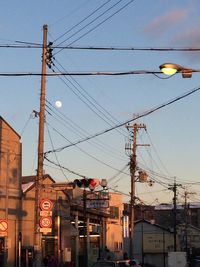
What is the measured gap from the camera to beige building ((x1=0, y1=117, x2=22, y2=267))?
35594mm

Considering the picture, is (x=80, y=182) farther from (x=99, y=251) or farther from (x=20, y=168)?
Result: (x=99, y=251)

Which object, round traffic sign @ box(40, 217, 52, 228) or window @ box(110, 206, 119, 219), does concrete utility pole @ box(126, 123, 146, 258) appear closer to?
window @ box(110, 206, 119, 219)

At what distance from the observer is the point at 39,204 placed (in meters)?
25.9

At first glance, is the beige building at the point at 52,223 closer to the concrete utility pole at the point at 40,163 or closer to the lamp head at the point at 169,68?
the concrete utility pole at the point at 40,163

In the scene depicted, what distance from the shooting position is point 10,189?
36500 mm

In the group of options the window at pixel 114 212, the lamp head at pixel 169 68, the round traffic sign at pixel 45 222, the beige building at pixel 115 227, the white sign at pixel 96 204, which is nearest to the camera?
the lamp head at pixel 169 68

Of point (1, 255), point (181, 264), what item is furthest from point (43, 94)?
point (181, 264)

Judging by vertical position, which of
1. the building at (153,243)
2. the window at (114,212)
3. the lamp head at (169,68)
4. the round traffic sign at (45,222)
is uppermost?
the lamp head at (169,68)

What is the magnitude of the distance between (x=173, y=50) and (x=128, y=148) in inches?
1344

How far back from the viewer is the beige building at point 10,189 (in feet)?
117

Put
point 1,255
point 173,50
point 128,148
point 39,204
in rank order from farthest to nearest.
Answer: point 128,148 → point 1,255 → point 39,204 → point 173,50

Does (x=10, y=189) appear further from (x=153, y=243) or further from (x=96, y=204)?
(x=153, y=243)

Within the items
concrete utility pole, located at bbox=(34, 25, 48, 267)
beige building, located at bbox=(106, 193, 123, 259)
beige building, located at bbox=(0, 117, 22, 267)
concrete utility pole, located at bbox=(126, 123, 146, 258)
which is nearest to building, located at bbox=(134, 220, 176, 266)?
beige building, located at bbox=(106, 193, 123, 259)

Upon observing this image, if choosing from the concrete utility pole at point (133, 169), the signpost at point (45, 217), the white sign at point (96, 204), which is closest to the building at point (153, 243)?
the concrete utility pole at point (133, 169)
